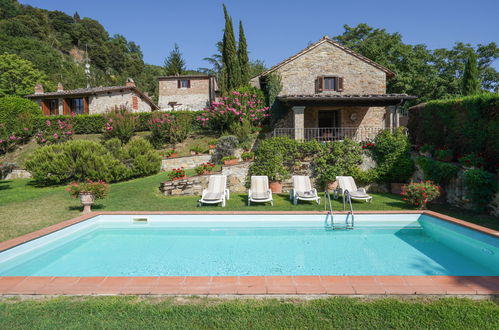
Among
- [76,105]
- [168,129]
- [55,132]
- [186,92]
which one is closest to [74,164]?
[168,129]

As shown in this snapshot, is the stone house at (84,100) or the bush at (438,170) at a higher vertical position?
the stone house at (84,100)

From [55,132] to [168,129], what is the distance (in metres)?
10.9

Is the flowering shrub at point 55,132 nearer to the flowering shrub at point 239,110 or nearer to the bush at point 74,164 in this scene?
the bush at point 74,164

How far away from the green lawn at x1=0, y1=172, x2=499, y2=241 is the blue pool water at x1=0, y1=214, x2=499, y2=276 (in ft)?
3.35

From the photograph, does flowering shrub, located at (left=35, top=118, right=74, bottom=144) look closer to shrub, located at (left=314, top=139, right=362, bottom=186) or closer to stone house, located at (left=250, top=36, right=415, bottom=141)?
stone house, located at (left=250, top=36, right=415, bottom=141)

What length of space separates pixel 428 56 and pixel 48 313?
1566 inches

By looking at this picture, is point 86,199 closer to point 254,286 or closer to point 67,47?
point 254,286

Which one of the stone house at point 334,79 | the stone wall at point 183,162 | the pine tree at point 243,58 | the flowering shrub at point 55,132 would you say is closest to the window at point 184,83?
the pine tree at point 243,58

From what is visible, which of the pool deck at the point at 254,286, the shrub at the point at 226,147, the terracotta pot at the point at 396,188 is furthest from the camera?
the shrub at the point at 226,147

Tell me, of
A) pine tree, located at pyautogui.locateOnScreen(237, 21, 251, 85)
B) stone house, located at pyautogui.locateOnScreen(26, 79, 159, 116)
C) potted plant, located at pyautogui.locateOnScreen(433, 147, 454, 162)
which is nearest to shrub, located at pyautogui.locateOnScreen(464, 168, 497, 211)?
potted plant, located at pyautogui.locateOnScreen(433, 147, 454, 162)

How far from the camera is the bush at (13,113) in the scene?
20.7m

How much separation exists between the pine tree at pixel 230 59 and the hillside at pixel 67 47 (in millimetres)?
24253

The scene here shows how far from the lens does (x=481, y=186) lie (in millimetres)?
7477

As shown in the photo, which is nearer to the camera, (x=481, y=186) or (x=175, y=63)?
(x=481, y=186)
